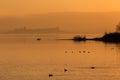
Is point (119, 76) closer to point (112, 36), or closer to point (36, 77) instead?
point (36, 77)

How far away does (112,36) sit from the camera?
443 ft

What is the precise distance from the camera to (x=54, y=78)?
32688 mm

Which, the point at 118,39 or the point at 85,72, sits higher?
the point at 118,39

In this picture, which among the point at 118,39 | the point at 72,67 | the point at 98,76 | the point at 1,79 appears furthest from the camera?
the point at 118,39

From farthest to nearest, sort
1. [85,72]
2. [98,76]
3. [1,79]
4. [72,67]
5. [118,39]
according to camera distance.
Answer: [118,39]
[72,67]
[85,72]
[98,76]
[1,79]

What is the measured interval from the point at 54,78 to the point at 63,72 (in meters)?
4.07

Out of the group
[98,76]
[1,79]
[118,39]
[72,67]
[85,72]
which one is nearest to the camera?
[1,79]

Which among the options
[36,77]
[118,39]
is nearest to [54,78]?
[36,77]

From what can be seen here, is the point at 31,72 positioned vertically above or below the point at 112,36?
below

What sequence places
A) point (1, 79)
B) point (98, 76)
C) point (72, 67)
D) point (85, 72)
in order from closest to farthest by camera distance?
point (1, 79), point (98, 76), point (85, 72), point (72, 67)

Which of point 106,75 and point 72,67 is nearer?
point 106,75

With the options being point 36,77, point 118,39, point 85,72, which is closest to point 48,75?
point 36,77

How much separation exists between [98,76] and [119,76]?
1732 millimetres

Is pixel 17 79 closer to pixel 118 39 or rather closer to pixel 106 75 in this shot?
pixel 106 75
